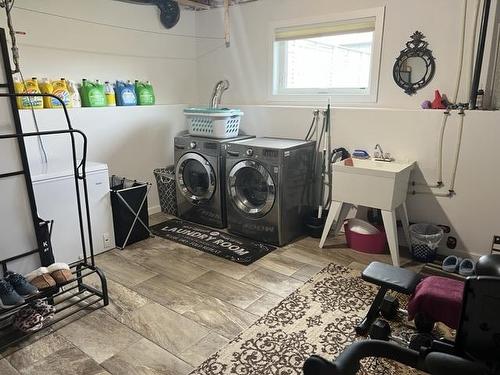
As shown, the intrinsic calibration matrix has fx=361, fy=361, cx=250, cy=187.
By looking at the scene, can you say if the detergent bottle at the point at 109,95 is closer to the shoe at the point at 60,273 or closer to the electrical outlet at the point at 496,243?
the shoe at the point at 60,273

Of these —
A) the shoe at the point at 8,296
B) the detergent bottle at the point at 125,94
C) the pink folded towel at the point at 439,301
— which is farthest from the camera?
the detergent bottle at the point at 125,94

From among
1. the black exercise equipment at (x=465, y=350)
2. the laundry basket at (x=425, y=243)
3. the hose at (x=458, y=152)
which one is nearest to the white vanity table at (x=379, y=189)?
the laundry basket at (x=425, y=243)

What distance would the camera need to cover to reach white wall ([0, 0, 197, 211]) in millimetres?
2887

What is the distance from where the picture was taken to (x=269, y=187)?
2979 mm

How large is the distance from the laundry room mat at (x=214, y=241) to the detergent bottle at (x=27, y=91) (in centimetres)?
143

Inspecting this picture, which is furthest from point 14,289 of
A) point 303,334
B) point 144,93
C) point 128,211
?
point 144,93

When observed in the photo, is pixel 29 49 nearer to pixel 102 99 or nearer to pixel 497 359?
pixel 102 99

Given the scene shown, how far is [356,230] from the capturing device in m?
2.99

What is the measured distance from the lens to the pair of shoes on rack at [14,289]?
1739mm

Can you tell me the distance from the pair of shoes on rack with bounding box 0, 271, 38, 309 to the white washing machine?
68.1 inches

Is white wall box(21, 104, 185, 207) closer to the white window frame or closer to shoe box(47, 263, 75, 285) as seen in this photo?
the white window frame

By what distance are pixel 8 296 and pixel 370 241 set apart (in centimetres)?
245

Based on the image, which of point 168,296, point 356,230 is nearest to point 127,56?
point 168,296

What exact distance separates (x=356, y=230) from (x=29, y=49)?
2989 millimetres
